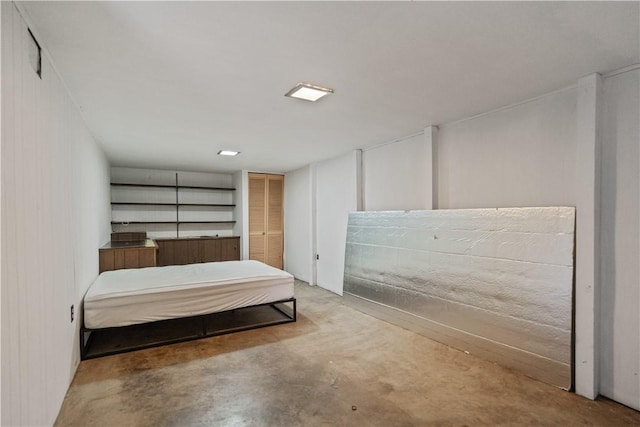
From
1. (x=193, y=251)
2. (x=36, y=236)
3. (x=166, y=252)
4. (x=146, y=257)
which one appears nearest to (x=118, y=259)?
(x=146, y=257)

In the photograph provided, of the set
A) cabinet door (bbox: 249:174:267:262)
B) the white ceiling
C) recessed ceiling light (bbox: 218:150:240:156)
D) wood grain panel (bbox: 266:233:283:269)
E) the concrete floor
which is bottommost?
the concrete floor

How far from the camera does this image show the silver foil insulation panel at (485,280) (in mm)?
2525

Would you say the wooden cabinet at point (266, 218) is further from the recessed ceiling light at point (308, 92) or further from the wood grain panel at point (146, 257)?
the recessed ceiling light at point (308, 92)

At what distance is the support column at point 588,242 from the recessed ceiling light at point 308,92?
1987 mm

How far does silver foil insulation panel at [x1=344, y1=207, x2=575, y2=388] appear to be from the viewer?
2525mm

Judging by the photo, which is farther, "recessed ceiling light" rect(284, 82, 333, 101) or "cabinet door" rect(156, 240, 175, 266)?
"cabinet door" rect(156, 240, 175, 266)

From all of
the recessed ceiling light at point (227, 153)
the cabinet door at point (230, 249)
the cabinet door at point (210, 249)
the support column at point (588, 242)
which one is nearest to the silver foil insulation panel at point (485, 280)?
the support column at point (588, 242)

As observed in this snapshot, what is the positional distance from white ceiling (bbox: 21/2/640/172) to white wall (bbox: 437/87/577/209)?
6.8 inches

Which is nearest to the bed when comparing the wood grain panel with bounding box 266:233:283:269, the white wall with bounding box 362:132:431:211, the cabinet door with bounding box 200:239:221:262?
the white wall with bounding box 362:132:431:211

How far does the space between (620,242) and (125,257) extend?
17.9 ft

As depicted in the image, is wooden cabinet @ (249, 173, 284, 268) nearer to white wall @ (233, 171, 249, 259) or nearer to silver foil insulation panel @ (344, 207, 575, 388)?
white wall @ (233, 171, 249, 259)

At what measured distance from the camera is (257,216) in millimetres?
7172

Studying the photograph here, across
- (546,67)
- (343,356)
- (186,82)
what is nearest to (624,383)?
(343,356)

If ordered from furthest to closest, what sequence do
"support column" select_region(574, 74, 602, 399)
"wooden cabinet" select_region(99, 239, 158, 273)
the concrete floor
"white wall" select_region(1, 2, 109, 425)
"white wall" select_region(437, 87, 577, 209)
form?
"wooden cabinet" select_region(99, 239, 158, 273) → "white wall" select_region(437, 87, 577, 209) → "support column" select_region(574, 74, 602, 399) → the concrete floor → "white wall" select_region(1, 2, 109, 425)
